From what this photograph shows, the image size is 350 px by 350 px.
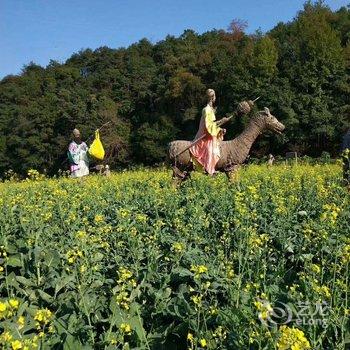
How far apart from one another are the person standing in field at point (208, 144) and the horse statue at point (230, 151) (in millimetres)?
193

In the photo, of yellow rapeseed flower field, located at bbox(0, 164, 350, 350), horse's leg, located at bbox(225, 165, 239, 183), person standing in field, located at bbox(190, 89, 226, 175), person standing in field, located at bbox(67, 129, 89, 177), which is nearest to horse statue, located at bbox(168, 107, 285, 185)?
horse's leg, located at bbox(225, 165, 239, 183)

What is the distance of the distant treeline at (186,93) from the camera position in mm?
39719

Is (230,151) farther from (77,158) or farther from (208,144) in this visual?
(77,158)

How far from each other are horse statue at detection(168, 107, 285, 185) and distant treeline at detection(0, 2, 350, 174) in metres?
26.0

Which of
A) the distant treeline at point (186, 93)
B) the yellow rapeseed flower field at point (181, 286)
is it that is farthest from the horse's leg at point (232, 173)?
the distant treeline at point (186, 93)

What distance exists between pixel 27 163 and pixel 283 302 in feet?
167

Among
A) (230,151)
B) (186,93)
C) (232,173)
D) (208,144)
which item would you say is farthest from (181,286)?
(186,93)

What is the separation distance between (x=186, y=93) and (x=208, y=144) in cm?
3874

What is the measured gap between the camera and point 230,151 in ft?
37.2

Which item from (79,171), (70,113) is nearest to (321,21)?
(70,113)

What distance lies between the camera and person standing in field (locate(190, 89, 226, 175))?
36.2 ft

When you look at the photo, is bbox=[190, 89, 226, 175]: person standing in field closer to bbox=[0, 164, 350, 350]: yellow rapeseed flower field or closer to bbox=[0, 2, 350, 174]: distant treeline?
bbox=[0, 164, 350, 350]: yellow rapeseed flower field

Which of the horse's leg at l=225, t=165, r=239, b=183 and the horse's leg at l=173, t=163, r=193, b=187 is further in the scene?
the horse's leg at l=173, t=163, r=193, b=187

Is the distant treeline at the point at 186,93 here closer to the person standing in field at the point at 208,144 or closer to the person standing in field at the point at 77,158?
the person standing in field at the point at 77,158
